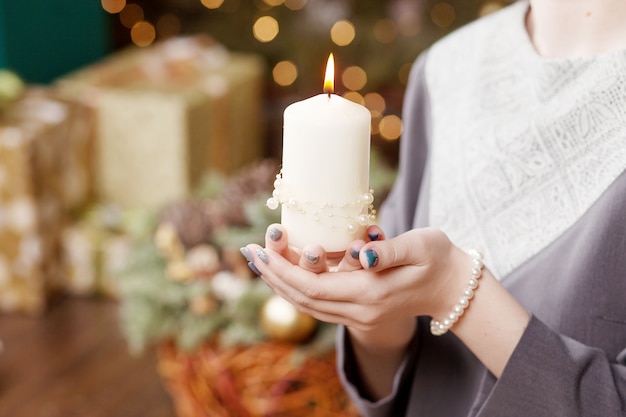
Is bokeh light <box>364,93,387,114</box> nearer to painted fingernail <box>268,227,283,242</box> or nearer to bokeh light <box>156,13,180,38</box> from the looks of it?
bokeh light <box>156,13,180,38</box>

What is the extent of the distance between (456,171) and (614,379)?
0.30 metres

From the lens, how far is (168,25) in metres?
4.01

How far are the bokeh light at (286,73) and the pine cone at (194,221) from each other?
225 cm

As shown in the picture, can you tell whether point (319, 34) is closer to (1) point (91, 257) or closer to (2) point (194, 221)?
(1) point (91, 257)

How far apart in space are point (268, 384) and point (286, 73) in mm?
2602

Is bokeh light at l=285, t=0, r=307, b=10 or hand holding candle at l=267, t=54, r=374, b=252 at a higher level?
hand holding candle at l=267, t=54, r=374, b=252

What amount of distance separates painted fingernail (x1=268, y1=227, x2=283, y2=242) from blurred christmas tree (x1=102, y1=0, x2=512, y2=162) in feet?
9.81

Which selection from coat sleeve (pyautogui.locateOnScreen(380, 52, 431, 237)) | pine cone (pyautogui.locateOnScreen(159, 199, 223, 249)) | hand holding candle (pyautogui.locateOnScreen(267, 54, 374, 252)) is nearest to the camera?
hand holding candle (pyautogui.locateOnScreen(267, 54, 374, 252))

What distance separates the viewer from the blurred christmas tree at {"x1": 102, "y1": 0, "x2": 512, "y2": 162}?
3.73 metres

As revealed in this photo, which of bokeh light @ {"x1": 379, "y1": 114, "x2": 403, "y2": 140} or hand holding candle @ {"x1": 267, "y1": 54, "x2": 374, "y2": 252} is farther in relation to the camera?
bokeh light @ {"x1": 379, "y1": 114, "x2": 403, "y2": 140}

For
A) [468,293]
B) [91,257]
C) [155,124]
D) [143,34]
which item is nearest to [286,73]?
[143,34]

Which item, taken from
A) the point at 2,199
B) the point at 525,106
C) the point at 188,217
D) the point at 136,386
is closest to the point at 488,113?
the point at 525,106

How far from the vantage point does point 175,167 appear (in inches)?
109

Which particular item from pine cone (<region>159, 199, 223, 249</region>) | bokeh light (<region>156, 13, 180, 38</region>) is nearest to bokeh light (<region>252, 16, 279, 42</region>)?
bokeh light (<region>156, 13, 180, 38</region>)
